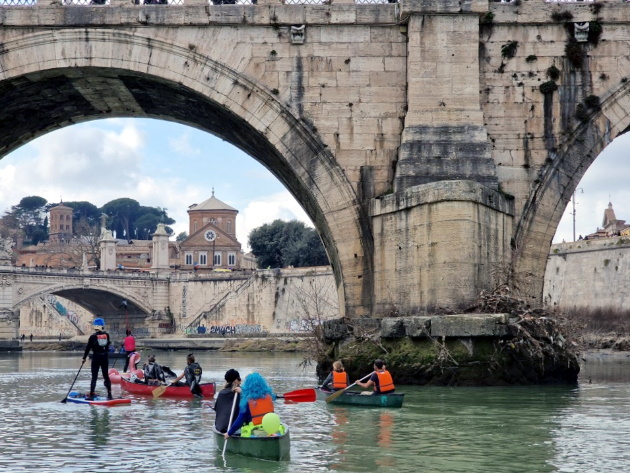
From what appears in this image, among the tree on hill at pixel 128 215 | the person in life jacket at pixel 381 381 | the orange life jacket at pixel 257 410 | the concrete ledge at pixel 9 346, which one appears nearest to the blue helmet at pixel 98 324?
the person in life jacket at pixel 381 381

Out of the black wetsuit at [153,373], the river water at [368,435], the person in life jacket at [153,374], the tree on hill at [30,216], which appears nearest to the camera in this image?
the river water at [368,435]

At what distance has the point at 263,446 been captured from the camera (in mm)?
13430

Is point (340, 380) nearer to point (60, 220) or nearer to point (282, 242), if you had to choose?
point (282, 242)

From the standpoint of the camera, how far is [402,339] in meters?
21.5

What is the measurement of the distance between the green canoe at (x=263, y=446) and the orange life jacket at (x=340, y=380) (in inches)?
275

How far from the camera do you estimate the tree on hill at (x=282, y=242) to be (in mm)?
87688

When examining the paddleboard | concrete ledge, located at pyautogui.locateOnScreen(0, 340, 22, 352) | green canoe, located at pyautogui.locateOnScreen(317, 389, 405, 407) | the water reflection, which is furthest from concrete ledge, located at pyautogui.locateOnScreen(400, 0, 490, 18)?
concrete ledge, located at pyautogui.locateOnScreen(0, 340, 22, 352)

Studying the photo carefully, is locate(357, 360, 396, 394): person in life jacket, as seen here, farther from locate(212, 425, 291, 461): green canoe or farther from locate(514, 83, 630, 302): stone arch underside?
locate(212, 425, 291, 461): green canoe

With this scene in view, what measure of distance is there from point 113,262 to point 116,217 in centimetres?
8394

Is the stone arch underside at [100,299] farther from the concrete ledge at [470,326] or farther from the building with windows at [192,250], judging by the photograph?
the concrete ledge at [470,326]

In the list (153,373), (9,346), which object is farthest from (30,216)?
(153,373)

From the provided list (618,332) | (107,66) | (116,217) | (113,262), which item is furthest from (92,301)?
(116,217)

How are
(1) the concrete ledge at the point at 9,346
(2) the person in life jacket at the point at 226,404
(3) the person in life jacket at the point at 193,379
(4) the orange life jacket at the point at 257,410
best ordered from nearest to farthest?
(4) the orange life jacket at the point at 257,410
(2) the person in life jacket at the point at 226,404
(3) the person in life jacket at the point at 193,379
(1) the concrete ledge at the point at 9,346

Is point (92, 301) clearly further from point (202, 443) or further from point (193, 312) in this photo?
point (202, 443)
